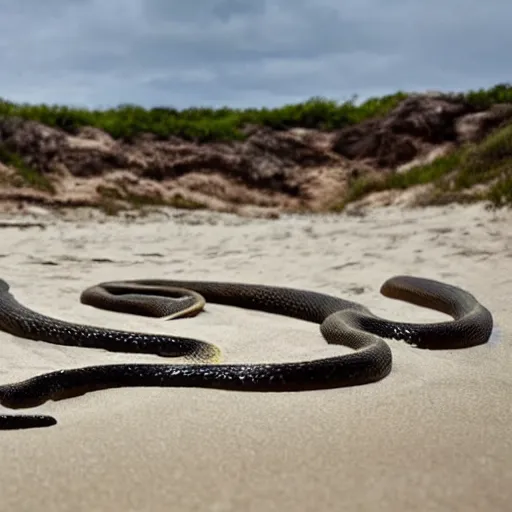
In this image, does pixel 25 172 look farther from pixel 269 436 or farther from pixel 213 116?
pixel 269 436

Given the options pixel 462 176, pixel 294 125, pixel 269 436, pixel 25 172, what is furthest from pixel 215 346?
pixel 294 125

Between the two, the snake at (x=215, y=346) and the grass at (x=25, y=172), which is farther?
the grass at (x=25, y=172)

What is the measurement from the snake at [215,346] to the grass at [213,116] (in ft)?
34.2

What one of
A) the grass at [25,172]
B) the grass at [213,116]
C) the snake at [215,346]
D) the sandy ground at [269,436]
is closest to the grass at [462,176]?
the grass at [213,116]

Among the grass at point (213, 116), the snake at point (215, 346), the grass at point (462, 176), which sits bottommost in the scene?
the snake at point (215, 346)

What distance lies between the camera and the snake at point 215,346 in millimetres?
2916

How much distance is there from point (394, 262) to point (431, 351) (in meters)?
2.96

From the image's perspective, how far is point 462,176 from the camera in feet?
38.1

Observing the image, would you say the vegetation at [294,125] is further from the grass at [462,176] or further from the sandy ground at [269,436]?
the sandy ground at [269,436]

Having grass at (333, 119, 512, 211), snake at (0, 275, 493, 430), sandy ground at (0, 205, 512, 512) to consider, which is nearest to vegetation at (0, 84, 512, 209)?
grass at (333, 119, 512, 211)

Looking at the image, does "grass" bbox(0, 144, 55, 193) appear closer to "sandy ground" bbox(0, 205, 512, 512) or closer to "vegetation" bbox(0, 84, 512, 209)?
"vegetation" bbox(0, 84, 512, 209)

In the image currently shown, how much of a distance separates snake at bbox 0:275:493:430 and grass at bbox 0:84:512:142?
1042cm

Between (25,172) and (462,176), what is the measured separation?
718cm

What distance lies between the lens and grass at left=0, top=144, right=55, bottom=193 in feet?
42.3
